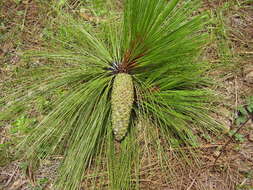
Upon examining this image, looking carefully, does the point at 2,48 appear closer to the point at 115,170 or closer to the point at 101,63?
the point at 101,63

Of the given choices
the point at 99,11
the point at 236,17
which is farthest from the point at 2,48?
the point at 236,17

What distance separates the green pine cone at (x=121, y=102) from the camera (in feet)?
3.80

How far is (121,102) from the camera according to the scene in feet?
3.79

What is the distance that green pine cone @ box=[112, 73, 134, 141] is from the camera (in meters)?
1.16

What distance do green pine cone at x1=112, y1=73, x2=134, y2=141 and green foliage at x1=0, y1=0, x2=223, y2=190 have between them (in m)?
0.06

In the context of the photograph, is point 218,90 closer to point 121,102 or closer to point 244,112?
point 244,112

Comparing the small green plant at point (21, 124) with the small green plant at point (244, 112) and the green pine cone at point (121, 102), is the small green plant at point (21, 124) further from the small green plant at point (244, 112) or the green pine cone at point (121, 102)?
the small green plant at point (244, 112)

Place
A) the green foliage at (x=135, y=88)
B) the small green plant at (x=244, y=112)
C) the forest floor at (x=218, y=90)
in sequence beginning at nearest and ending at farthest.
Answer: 1. the green foliage at (x=135, y=88)
2. the forest floor at (x=218, y=90)
3. the small green plant at (x=244, y=112)

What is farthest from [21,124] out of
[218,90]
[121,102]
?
[218,90]

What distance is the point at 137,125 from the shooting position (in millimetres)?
1345

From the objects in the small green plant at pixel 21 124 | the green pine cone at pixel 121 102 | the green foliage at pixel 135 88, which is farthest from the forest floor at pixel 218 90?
the green pine cone at pixel 121 102

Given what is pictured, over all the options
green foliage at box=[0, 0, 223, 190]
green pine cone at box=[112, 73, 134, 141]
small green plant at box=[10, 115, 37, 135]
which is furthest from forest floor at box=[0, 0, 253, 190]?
green pine cone at box=[112, 73, 134, 141]

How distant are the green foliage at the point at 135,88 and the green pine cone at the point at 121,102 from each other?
0.06m

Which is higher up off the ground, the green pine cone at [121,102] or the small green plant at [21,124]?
the green pine cone at [121,102]
